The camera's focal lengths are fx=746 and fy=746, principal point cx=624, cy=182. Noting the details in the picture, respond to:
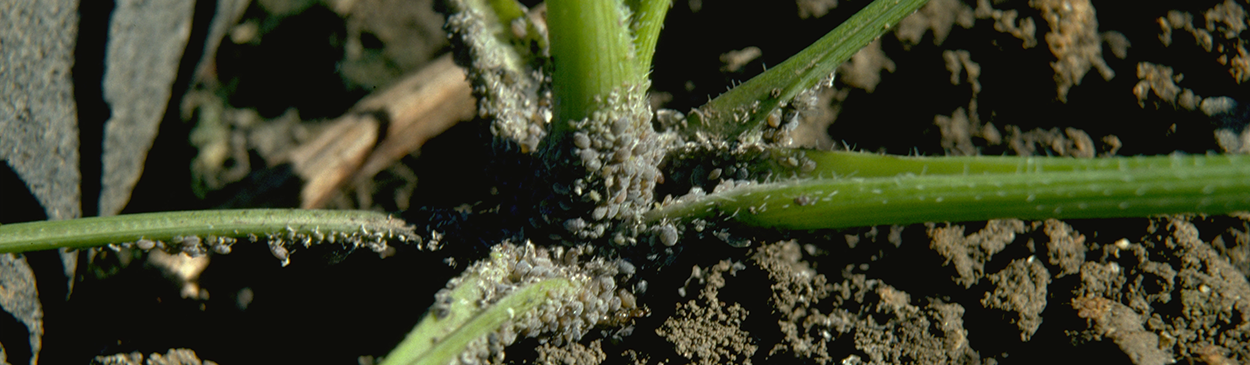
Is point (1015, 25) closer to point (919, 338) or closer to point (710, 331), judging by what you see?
point (919, 338)

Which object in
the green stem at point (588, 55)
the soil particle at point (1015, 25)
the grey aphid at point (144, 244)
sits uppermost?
the green stem at point (588, 55)

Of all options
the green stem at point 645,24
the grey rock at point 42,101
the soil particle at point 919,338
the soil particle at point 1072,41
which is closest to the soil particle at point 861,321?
the soil particle at point 919,338

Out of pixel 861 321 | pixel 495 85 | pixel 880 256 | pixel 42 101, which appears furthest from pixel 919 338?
pixel 42 101

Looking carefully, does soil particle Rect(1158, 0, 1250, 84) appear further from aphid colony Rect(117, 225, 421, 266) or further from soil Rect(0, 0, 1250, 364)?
aphid colony Rect(117, 225, 421, 266)

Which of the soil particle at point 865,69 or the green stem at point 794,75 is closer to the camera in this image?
the green stem at point 794,75

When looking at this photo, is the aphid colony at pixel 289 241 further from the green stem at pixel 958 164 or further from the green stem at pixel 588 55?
the green stem at pixel 958 164

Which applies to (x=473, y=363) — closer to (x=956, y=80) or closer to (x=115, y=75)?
(x=956, y=80)

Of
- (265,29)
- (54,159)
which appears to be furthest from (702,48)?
(54,159)
